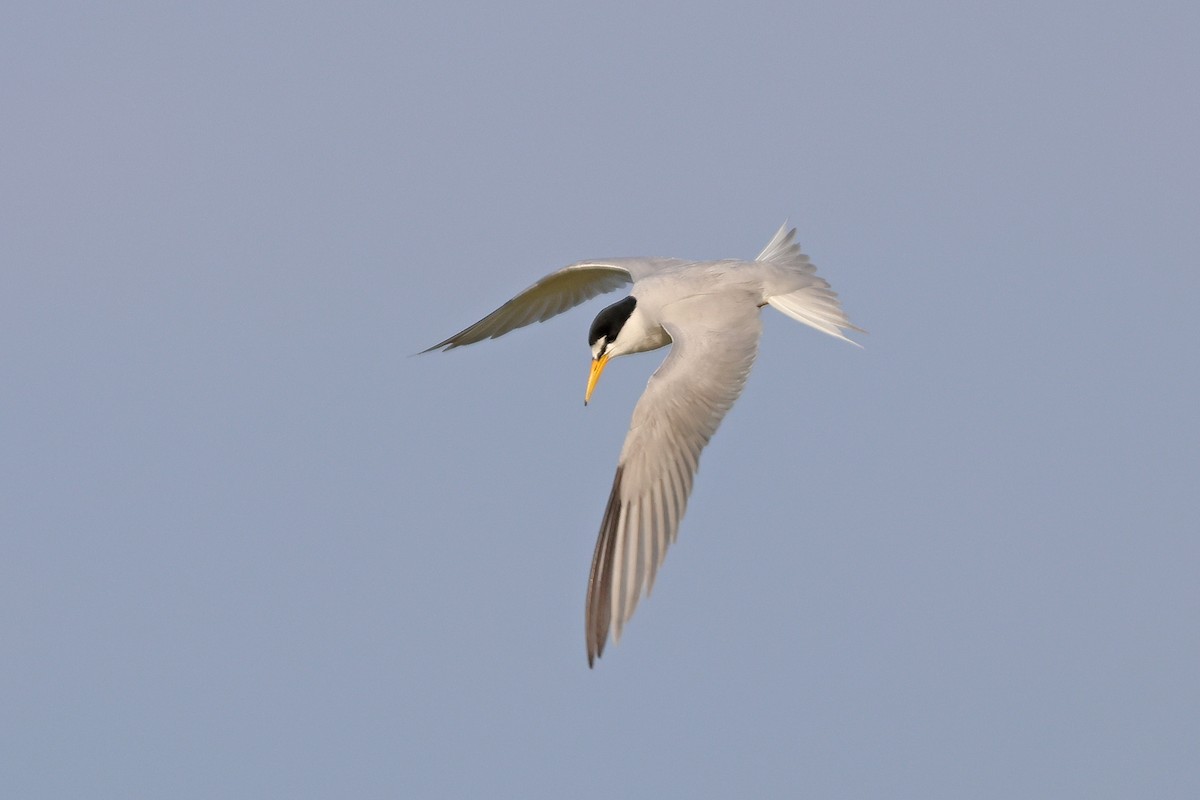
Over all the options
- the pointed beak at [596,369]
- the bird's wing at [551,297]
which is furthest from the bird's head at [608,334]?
the bird's wing at [551,297]

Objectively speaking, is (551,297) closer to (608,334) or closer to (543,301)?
(543,301)

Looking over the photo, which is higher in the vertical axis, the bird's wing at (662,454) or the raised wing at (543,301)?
the raised wing at (543,301)

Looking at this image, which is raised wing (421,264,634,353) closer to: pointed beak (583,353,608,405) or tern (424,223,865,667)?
tern (424,223,865,667)

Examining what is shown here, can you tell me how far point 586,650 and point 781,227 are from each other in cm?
399

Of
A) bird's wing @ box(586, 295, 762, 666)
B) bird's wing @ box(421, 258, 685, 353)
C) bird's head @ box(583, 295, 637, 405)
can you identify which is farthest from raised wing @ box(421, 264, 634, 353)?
bird's wing @ box(586, 295, 762, 666)

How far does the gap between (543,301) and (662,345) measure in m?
1.47

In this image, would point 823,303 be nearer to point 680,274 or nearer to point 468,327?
point 680,274

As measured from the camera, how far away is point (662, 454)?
7.23 meters

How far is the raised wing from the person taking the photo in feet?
31.8

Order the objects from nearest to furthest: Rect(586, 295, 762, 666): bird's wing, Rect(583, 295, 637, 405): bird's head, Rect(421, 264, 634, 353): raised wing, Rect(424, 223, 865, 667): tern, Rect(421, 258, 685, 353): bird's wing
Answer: Rect(586, 295, 762, 666): bird's wing
Rect(424, 223, 865, 667): tern
Rect(583, 295, 637, 405): bird's head
Rect(421, 258, 685, 353): bird's wing
Rect(421, 264, 634, 353): raised wing

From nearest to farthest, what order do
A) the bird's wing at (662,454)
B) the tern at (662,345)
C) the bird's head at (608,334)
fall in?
the bird's wing at (662,454), the tern at (662,345), the bird's head at (608,334)

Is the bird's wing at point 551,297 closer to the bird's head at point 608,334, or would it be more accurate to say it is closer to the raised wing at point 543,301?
the raised wing at point 543,301

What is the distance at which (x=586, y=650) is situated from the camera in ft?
21.3

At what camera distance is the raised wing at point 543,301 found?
9.70 meters
